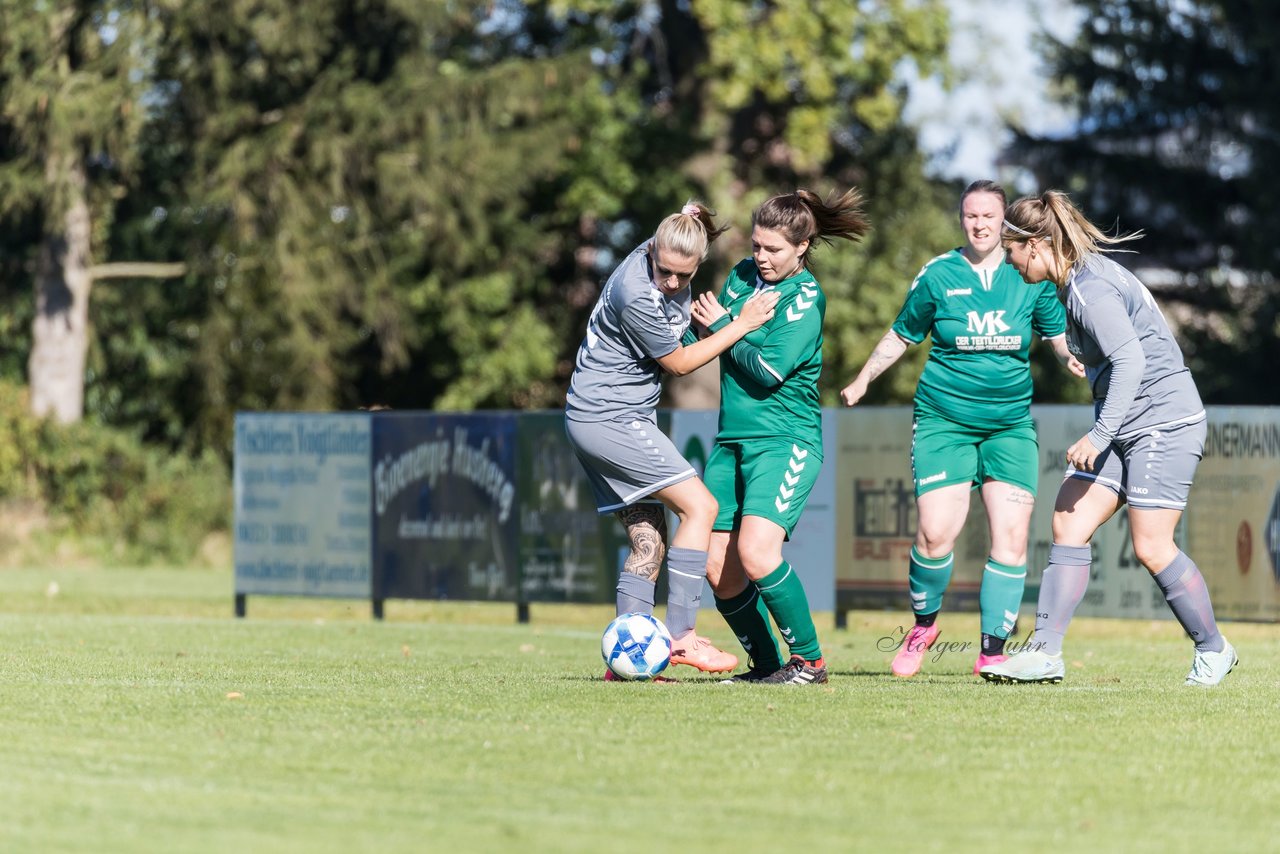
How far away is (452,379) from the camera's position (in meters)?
37.0

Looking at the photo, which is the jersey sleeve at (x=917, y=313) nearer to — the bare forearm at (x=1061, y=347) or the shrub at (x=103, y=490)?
the bare forearm at (x=1061, y=347)

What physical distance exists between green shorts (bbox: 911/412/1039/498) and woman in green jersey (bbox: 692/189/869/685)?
2.11ft

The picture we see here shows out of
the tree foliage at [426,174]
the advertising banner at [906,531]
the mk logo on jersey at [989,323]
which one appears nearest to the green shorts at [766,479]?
the mk logo on jersey at [989,323]

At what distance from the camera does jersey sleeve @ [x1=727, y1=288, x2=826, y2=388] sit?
28.1 ft

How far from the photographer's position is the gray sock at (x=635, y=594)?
889 cm

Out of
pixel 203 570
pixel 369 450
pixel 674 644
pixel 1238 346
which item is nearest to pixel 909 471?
pixel 369 450

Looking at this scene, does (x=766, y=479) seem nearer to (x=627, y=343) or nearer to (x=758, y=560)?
(x=758, y=560)

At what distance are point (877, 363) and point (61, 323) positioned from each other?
23.9m

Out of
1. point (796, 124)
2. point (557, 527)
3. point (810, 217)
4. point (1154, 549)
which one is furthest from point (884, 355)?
point (796, 124)

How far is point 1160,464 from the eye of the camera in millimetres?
8758

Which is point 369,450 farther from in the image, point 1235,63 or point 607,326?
point 1235,63

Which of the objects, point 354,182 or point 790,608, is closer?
point 790,608

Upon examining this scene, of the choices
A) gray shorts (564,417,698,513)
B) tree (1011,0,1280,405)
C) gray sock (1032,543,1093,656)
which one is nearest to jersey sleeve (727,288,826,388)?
gray shorts (564,417,698,513)

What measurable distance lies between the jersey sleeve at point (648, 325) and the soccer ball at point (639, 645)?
1116 mm
